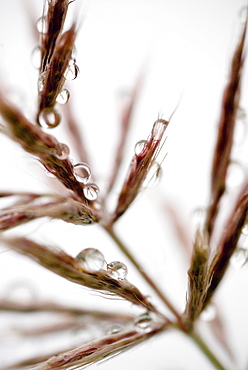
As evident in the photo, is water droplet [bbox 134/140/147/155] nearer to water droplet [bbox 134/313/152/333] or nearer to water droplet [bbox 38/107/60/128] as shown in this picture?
water droplet [bbox 38/107/60/128]

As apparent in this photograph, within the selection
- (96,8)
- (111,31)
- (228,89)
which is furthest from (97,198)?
(96,8)

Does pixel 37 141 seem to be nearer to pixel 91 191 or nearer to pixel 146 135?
pixel 91 191

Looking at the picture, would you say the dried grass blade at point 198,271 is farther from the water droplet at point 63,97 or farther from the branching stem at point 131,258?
the water droplet at point 63,97

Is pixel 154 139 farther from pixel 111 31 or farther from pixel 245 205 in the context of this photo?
pixel 111 31

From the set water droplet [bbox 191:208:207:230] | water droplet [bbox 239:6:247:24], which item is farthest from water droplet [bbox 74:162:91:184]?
water droplet [bbox 239:6:247:24]

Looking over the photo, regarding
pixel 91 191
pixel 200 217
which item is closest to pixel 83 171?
pixel 91 191

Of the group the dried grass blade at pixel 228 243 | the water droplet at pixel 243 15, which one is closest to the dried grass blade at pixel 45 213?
the dried grass blade at pixel 228 243

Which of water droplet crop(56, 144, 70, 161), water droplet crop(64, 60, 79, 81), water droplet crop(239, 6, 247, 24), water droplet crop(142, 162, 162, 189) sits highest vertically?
water droplet crop(239, 6, 247, 24)

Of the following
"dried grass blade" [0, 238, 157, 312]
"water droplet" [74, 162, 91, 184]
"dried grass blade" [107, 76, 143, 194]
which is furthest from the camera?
"dried grass blade" [107, 76, 143, 194]
